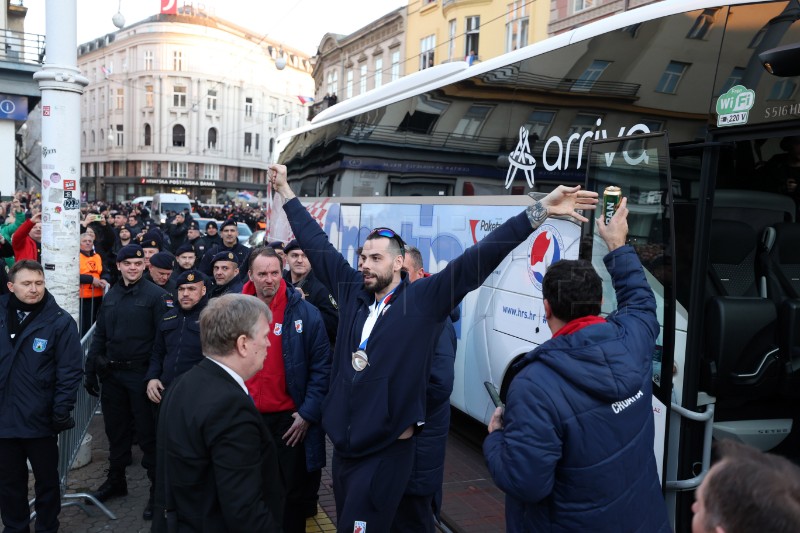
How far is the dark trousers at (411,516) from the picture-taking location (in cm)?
374

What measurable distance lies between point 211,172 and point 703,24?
7474 cm

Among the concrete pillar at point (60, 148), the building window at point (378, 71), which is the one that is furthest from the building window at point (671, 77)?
the building window at point (378, 71)

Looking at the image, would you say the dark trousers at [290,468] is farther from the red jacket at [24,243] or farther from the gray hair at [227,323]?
the red jacket at [24,243]

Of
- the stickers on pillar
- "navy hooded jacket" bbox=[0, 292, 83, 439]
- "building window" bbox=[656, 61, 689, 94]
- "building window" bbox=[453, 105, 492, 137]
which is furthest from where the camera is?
"building window" bbox=[453, 105, 492, 137]

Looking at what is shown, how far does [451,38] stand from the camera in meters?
28.9

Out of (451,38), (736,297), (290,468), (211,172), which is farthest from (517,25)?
(211,172)

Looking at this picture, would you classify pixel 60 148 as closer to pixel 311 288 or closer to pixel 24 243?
pixel 311 288

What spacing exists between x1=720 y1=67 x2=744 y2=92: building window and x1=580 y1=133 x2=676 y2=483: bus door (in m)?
0.41

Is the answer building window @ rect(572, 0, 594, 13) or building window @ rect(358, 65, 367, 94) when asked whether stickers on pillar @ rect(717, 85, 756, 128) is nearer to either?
building window @ rect(572, 0, 594, 13)

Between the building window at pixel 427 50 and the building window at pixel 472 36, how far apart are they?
2.54 metres

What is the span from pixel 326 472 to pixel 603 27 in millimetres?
4430

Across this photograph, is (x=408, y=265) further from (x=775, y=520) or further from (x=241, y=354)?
(x=775, y=520)

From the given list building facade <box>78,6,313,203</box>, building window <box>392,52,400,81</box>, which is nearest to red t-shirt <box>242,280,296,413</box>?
building window <box>392,52,400,81</box>

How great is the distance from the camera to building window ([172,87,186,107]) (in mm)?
71062
